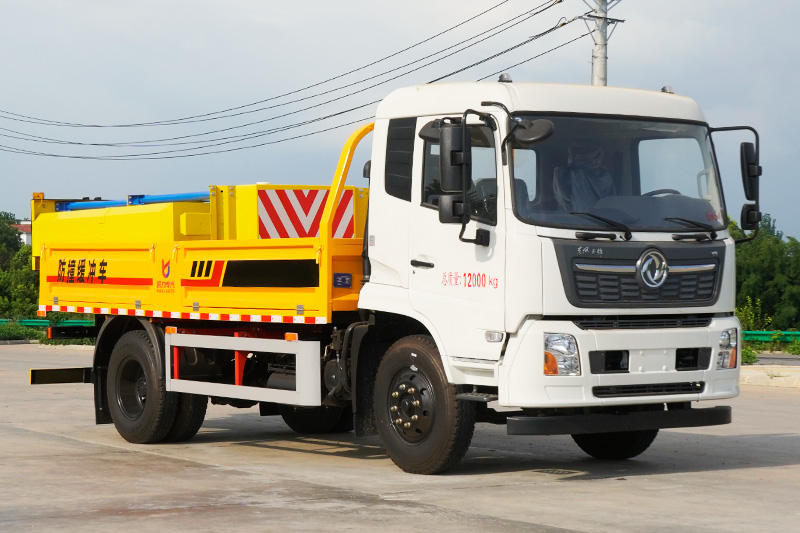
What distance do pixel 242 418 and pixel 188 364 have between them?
328 centimetres

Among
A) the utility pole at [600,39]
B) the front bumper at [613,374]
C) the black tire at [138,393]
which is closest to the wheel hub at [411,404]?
the front bumper at [613,374]

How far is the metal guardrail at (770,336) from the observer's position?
108 ft

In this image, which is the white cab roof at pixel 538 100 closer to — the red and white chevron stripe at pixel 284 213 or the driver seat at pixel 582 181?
the driver seat at pixel 582 181

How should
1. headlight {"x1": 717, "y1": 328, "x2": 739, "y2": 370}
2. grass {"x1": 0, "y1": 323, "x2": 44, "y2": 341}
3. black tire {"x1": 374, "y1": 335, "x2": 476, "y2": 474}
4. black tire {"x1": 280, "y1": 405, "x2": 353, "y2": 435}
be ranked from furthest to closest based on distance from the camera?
1. grass {"x1": 0, "y1": 323, "x2": 44, "y2": 341}
2. black tire {"x1": 280, "y1": 405, "x2": 353, "y2": 435}
3. headlight {"x1": 717, "y1": 328, "x2": 739, "y2": 370}
4. black tire {"x1": 374, "y1": 335, "x2": 476, "y2": 474}

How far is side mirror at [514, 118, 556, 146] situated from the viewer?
343 inches

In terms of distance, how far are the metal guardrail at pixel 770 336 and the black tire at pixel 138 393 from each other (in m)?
23.5

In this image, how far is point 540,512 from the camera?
306 inches

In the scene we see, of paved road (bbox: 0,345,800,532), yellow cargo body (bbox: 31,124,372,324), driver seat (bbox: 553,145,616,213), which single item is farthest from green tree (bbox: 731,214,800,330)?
driver seat (bbox: 553,145,616,213)

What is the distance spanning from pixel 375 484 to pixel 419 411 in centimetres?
67

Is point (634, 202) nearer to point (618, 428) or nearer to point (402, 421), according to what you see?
point (618, 428)

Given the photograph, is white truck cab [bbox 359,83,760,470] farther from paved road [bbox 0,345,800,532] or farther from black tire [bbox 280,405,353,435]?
black tire [bbox 280,405,353,435]

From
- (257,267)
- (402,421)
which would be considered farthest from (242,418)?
(402,421)

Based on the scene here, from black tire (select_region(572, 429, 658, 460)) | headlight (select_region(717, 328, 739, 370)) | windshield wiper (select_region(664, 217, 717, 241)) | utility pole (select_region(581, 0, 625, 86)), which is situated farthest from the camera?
utility pole (select_region(581, 0, 625, 86))

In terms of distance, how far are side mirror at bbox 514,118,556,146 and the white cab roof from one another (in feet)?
0.77
